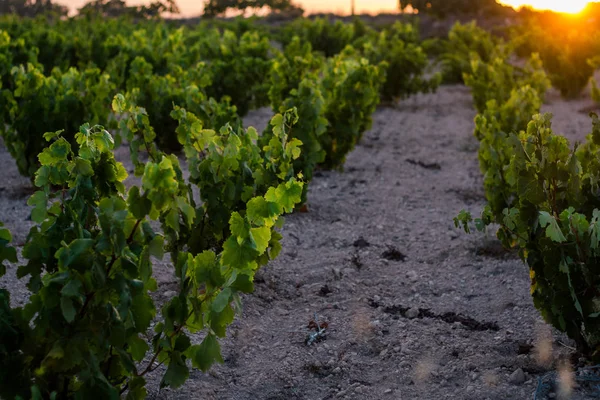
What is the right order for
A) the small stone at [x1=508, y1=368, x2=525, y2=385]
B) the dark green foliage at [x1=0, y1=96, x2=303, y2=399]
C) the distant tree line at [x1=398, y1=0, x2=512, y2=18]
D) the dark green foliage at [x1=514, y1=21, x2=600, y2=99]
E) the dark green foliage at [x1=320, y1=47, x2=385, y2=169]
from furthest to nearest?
the distant tree line at [x1=398, y1=0, x2=512, y2=18] < the dark green foliage at [x1=514, y1=21, x2=600, y2=99] < the dark green foliage at [x1=320, y1=47, x2=385, y2=169] < the small stone at [x1=508, y1=368, x2=525, y2=385] < the dark green foliage at [x1=0, y1=96, x2=303, y2=399]

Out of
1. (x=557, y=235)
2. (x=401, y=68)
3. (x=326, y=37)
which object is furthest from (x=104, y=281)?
(x=326, y=37)

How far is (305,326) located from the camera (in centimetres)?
389

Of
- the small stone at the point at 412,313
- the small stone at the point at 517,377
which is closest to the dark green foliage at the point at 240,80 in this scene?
the small stone at the point at 412,313

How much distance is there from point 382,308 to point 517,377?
107 centimetres

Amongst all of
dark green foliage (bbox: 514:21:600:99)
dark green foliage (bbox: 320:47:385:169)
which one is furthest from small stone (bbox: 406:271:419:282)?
dark green foliage (bbox: 514:21:600:99)

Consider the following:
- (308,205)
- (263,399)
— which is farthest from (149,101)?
(263,399)

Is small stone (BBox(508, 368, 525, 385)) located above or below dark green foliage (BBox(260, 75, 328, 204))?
below

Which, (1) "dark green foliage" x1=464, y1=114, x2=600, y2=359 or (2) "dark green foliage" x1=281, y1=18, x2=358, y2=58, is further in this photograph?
(2) "dark green foliage" x1=281, y1=18, x2=358, y2=58

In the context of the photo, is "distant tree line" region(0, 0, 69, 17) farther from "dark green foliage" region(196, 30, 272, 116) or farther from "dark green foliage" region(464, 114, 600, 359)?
"dark green foliage" region(464, 114, 600, 359)

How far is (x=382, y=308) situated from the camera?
414 centimetres

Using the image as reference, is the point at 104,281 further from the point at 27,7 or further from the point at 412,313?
the point at 27,7

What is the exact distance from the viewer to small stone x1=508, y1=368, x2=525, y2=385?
3.20 meters

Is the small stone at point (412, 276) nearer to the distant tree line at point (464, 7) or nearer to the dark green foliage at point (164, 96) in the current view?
the dark green foliage at point (164, 96)

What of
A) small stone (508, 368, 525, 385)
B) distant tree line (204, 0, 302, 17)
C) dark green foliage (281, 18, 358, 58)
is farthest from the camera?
distant tree line (204, 0, 302, 17)
